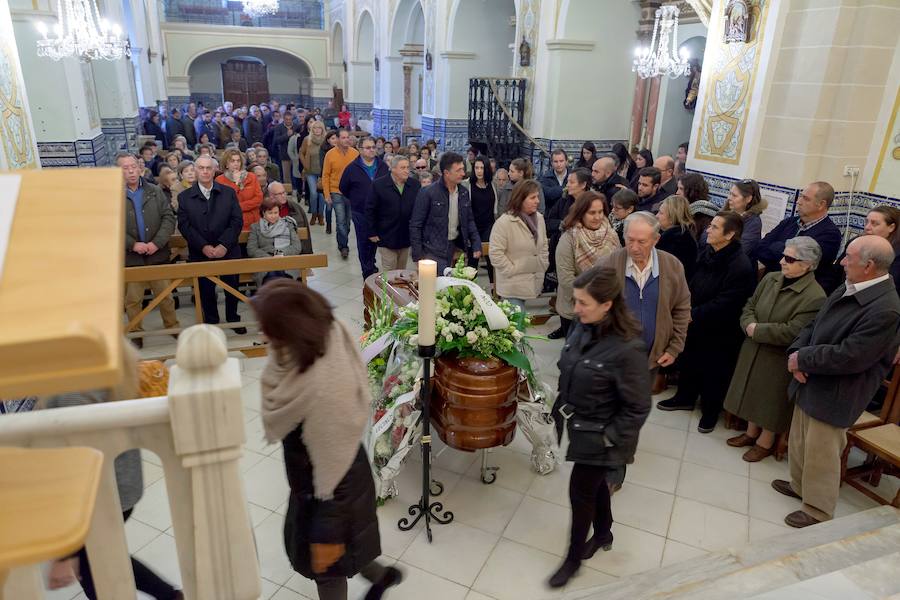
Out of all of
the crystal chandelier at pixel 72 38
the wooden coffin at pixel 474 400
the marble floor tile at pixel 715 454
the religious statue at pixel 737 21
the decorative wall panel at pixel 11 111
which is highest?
the religious statue at pixel 737 21

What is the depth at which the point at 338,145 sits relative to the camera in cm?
748

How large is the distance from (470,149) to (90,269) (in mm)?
8773

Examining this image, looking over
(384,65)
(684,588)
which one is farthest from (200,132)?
(684,588)

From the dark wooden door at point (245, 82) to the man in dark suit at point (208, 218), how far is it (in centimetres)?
2172

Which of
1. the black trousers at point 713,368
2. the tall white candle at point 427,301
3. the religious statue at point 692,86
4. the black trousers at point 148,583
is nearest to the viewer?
the black trousers at point 148,583

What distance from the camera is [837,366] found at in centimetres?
291

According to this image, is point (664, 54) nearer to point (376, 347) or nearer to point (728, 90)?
point (728, 90)


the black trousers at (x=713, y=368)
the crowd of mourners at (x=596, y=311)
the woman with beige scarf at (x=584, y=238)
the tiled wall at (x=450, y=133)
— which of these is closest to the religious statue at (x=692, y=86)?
the crowd of mourners at (x=596, y=311)

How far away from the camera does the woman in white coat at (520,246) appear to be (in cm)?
447

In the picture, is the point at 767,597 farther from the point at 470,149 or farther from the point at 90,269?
the point at 470,149

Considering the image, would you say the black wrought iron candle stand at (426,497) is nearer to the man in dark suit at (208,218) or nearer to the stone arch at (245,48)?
the man in dark suit at (208,218)

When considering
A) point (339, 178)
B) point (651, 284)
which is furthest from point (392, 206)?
point (651, 284)

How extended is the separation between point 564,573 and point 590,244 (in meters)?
2.24

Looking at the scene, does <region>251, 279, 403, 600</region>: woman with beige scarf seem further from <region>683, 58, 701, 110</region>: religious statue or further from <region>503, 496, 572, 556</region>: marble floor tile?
<region>683, 58, 701, 110</region>: religious statue
